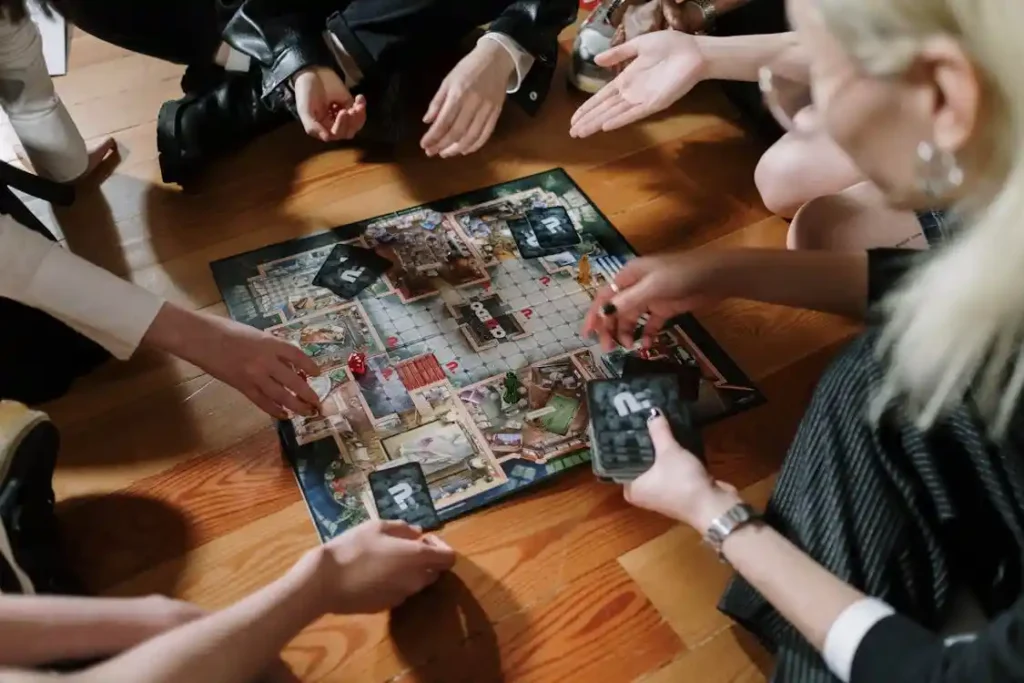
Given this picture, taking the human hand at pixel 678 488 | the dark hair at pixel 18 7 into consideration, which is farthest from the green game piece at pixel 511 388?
the dark hair at pixel 18 7

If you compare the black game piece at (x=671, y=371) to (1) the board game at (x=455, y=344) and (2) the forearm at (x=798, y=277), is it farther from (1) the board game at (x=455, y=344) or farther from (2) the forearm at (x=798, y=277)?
(2) the forearm at (x=798, y=277)

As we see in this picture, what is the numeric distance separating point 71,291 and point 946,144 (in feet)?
2.84

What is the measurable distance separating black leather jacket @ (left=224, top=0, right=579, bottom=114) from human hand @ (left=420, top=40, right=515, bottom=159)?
6 centimetres

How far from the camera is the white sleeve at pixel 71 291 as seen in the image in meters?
0.95

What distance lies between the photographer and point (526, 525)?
1.02 m

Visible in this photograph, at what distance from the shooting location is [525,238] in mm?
1321

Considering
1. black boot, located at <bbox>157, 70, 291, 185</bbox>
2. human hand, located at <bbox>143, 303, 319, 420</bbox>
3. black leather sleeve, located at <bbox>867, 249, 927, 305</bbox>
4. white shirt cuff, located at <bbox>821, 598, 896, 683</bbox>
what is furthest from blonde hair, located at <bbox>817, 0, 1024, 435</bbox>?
black boot, located at <bbox>157, 70, 291, 185</bbox>

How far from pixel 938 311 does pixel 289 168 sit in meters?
1.08

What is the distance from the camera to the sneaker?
865mm

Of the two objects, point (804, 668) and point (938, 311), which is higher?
point (938, 311)

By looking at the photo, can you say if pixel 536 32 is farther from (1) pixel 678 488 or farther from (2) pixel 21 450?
(2) pixel 21 450

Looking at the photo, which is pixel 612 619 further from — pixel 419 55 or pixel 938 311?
pixel 419 55

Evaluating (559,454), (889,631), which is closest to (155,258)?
(559,454)

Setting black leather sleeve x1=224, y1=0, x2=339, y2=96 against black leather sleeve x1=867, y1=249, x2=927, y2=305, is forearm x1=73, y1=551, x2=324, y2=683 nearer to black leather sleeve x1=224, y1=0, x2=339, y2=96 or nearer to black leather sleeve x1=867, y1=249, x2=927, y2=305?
black leather sleeve x1=867, y1=249, x2=927, y2=305
